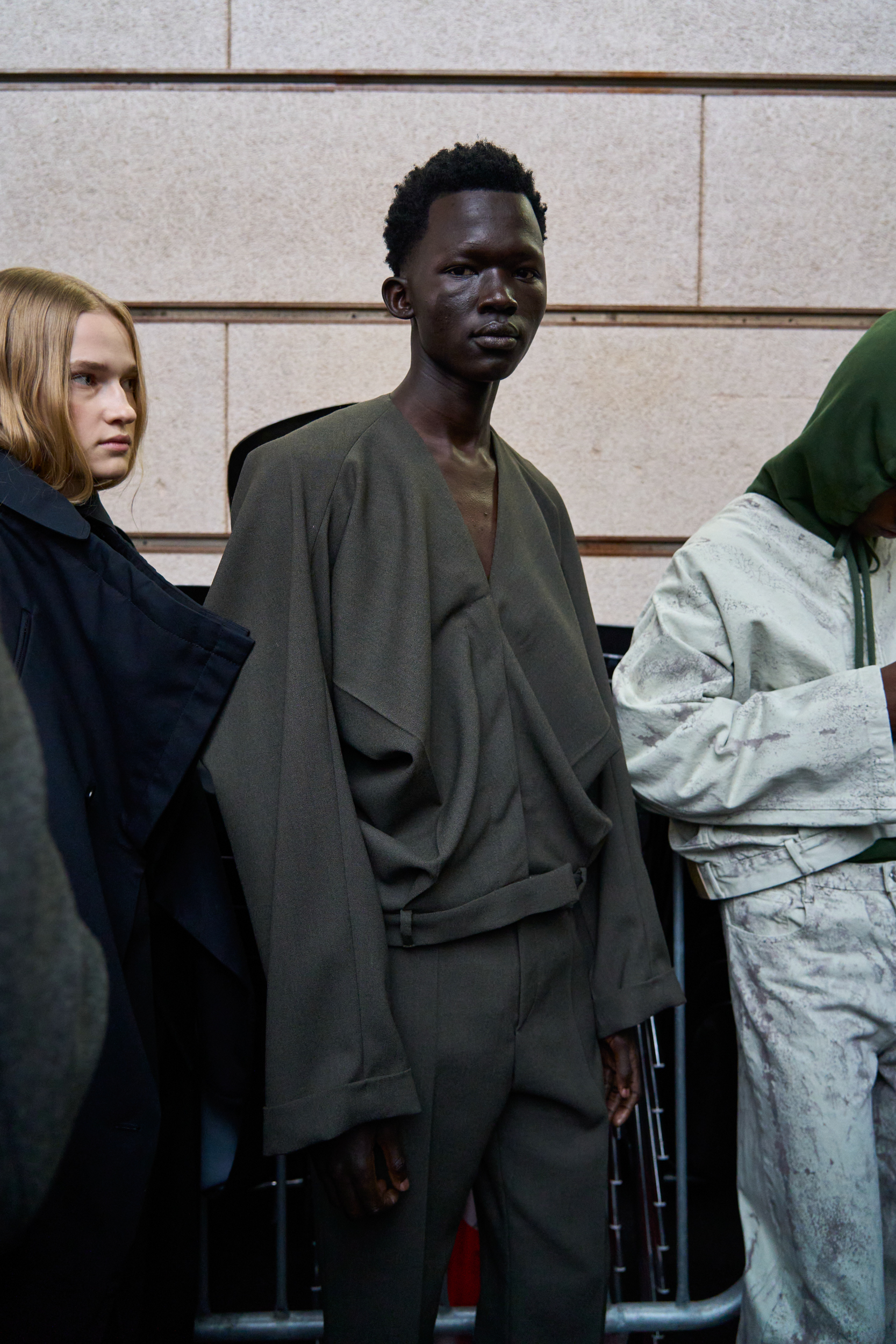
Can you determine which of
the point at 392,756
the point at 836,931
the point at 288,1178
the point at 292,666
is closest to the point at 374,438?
the point at 292,666

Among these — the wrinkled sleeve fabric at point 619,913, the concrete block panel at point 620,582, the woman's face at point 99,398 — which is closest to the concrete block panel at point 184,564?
the concrete block panel at point 620,582

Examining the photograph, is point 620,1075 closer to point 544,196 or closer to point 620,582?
point 620,582

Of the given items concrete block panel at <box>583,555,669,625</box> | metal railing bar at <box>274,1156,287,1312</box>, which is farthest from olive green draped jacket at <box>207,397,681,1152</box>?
concrete block panel at <box>583,555,669,625</box>

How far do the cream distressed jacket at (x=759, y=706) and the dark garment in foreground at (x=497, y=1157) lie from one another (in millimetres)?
419

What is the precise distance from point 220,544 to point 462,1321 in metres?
2.77

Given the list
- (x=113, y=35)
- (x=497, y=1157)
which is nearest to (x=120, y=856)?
(x=497, y=1157)

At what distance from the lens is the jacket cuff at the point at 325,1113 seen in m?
1.38

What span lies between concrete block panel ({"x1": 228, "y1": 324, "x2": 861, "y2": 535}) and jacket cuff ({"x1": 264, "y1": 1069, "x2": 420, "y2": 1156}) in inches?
113

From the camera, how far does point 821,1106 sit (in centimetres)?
187

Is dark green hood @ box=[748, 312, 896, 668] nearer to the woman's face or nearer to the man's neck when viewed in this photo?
the man's neck

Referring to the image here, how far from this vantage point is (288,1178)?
288 centimetres

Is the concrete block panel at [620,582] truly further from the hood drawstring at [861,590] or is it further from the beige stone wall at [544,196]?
the hood drawstring at [861,590]

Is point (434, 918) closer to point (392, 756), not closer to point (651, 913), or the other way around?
point (392, 756)

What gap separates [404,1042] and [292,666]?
1.93 ft
